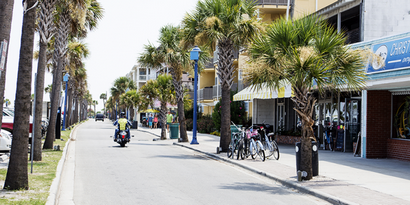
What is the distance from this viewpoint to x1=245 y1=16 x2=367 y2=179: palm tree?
9.59m

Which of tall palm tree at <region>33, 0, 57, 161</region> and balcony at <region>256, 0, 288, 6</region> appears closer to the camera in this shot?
tall palm tree at <region>33, 0, 57, 161</region>

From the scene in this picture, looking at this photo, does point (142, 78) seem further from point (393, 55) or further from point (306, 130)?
point (306, 130)

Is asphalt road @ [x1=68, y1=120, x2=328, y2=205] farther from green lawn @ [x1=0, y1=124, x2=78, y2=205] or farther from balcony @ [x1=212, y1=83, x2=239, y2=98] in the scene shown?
balcony @ [x1=212, y1=83, x2=239, y2=98]

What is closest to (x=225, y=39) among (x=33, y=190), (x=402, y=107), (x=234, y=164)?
(x=234, y=164)

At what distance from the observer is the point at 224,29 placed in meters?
17.0

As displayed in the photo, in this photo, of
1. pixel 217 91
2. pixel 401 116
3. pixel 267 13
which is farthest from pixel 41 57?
pixel 217 91

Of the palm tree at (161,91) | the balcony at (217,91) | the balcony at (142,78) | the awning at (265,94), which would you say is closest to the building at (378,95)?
the awning at (265,94)

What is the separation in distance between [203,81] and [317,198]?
123 feet

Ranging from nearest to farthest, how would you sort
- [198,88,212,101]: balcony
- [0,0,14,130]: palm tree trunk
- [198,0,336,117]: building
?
[0,0,14,130]: palm tree trunk, [198,0,336,117]: building, [198,88,212,101]: balcony

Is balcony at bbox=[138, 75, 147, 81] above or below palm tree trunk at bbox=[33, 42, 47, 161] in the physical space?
above

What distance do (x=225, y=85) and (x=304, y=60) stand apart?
8338 millimetres

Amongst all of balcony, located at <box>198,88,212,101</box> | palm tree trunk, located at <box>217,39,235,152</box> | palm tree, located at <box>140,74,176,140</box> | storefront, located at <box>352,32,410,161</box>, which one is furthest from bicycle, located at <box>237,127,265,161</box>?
balcony, located at <box>198,88,212,101</box>

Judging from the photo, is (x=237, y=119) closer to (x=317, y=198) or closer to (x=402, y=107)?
(x=402, y=107)

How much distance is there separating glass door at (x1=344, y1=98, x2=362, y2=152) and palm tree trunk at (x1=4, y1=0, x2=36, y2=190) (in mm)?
13982
